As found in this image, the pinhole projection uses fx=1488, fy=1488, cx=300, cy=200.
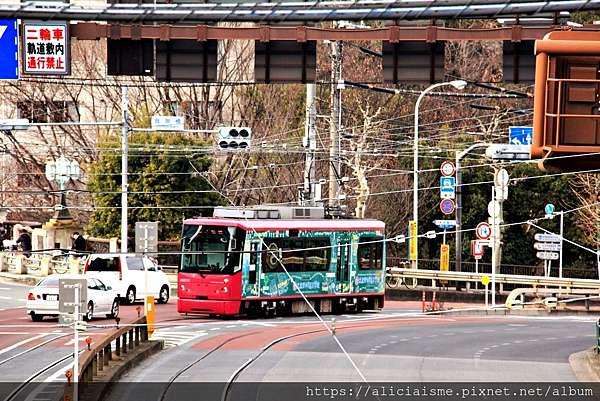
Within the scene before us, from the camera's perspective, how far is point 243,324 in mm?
42031

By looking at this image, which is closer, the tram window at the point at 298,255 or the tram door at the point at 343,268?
the tram window at the point at 298,255

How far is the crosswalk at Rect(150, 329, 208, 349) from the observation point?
121ft

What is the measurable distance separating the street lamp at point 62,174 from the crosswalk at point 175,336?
2274cm

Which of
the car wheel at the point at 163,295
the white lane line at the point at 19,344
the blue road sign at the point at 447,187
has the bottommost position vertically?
the car wheel at the point at 163,295

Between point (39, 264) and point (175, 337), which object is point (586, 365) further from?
point (39, 264)

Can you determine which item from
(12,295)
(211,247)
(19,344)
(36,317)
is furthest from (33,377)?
(12,295)

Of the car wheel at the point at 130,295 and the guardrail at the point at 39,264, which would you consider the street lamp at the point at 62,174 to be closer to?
the guardrail at the point at 39,264

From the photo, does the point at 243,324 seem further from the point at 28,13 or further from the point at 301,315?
the point at 28,13

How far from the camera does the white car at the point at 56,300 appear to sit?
133 feet

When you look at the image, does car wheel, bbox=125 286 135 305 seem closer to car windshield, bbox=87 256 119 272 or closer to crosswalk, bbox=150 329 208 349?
car windshield, bbox=87 256 119 272

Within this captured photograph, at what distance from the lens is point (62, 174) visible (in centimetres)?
6147

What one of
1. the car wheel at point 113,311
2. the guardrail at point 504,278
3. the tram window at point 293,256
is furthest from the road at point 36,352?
the guardrail at point 504,278

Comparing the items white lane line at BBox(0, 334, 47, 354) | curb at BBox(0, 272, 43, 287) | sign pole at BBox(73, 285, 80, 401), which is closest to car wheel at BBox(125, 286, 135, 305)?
white lane line at BBox(0, 334, 47, 354)

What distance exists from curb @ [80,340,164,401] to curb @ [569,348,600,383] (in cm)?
944
